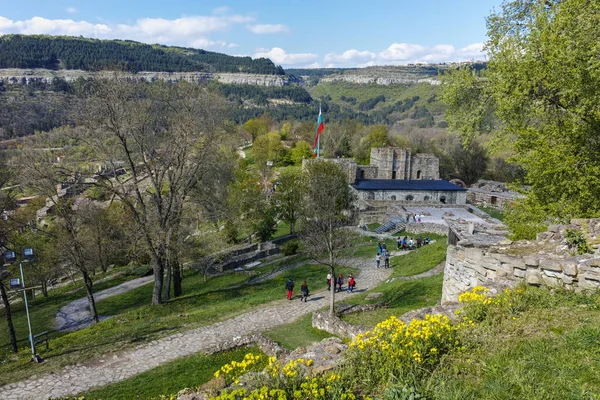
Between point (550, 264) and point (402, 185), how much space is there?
39.2 metres

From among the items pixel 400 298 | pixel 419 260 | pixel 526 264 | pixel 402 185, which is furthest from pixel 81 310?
pixel 402 185

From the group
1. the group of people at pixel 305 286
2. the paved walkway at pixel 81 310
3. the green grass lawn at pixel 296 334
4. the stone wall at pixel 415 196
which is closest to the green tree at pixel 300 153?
the stone wall at pixel 415 196

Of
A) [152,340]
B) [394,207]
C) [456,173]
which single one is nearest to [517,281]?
[152,340]

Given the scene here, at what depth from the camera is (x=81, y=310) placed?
68.6ft

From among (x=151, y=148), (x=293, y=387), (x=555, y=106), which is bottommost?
(x=293, y=387)

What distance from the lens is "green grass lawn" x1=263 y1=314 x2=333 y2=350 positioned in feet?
37.7

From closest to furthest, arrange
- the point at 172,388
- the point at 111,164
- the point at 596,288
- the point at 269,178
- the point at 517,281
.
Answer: the point at 596,288
the point at 517,281
the point at 172,388
the point at 111,164
the point at 269,178

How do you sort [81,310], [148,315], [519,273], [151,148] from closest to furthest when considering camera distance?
[519,273]
[148,315]
[151,148]
[81,310]

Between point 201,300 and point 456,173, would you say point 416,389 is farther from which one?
point 456,173

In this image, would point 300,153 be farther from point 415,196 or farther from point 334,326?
point 334,326

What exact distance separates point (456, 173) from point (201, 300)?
58.0 metres

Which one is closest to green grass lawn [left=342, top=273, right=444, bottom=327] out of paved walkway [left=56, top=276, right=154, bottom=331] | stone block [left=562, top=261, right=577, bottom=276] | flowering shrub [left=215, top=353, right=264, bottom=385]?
flowering shrub [left=215, top=353, right=264, bottom=385]

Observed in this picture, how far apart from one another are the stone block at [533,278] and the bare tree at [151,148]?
43.1ft

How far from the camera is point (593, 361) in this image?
461 cm
